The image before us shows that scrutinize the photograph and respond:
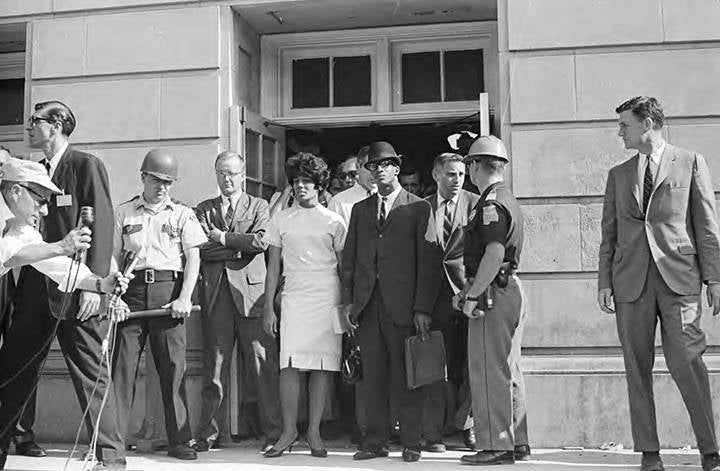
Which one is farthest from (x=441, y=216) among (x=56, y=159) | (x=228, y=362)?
(x=56, y=159)

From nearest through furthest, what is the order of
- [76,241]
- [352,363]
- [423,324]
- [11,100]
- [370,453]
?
1. [76,241]
2. [423,324]
3. [370,453]
4. [352,363]
5. [11,100]

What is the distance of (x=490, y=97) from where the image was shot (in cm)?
799

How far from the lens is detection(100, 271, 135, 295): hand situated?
460cm

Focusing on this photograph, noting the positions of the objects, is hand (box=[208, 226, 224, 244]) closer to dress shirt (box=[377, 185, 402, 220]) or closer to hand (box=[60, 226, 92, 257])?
dress shirt (box=[377, 185, 402, 220])

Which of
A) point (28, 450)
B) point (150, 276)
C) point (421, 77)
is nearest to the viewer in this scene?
point (150, 276)

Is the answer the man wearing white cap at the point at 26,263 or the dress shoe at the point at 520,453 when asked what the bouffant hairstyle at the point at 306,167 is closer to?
the man wearing white cap at the point at 26,263

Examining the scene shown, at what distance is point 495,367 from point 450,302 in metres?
0.87

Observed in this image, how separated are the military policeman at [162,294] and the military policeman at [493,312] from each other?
2.04 meters

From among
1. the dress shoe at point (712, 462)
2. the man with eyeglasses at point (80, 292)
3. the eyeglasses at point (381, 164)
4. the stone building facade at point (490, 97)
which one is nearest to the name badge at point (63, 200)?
the man with eyeglasses at point (80, 292)

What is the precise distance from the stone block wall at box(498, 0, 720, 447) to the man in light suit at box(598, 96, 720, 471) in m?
1.17

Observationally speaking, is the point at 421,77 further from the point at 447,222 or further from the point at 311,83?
the point at 447,222

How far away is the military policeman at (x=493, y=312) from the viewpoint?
544cm

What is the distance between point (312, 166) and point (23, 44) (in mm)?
4090

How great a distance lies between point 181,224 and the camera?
6.24 meters
